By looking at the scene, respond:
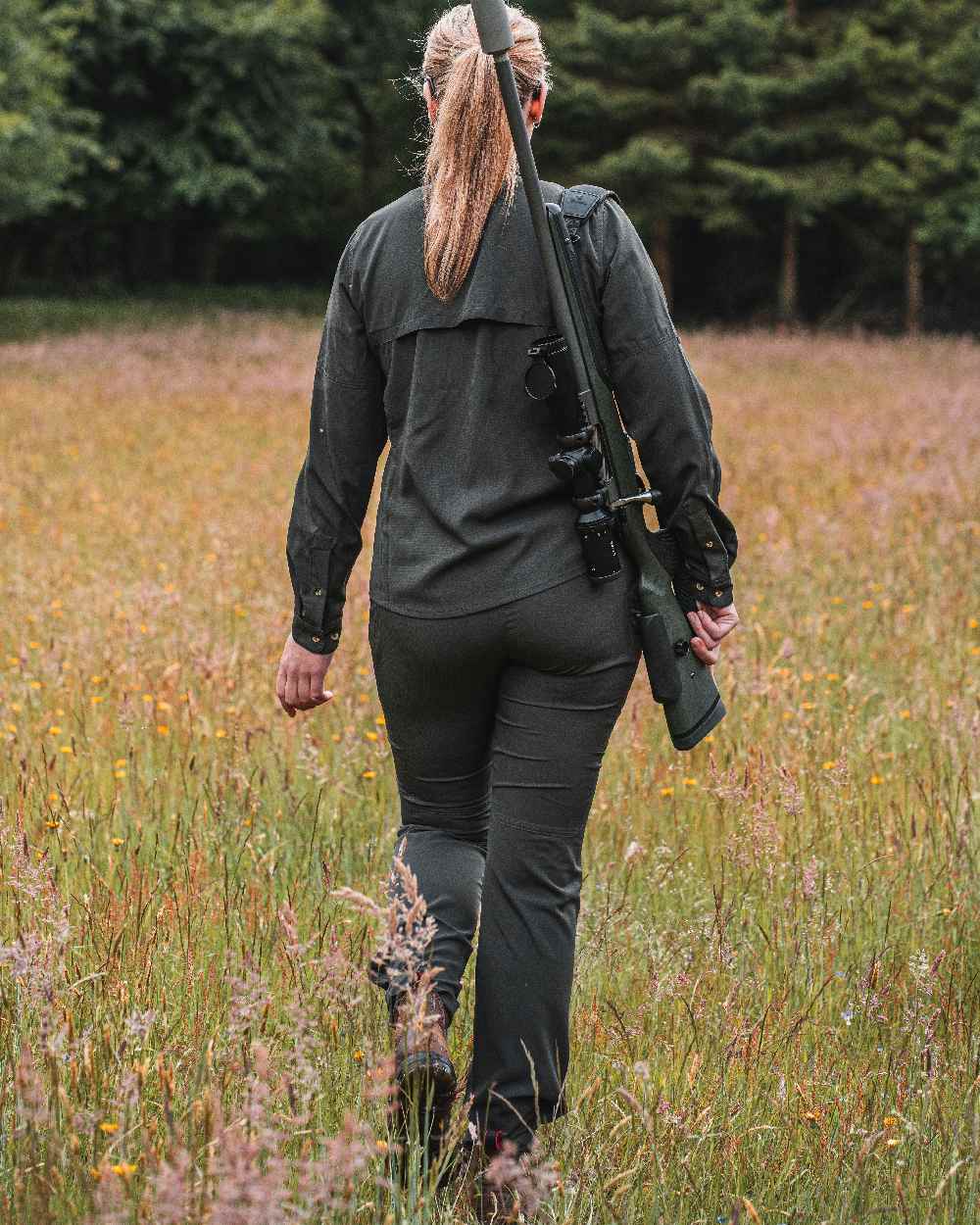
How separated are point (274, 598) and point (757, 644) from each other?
206 centimetres

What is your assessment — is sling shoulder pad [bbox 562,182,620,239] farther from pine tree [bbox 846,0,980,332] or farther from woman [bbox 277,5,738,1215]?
pine tree [bbox 846,0,980,332]

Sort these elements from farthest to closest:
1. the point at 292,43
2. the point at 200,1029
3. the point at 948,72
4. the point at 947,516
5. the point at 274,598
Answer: the point at 292,43
the point at 948,72
the point at 947,516
the point at 274,598
the point at 200,1029

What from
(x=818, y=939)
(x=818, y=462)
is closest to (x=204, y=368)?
(x=818, y=462)

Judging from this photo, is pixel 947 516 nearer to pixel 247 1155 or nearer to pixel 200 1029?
pixel 200 1029

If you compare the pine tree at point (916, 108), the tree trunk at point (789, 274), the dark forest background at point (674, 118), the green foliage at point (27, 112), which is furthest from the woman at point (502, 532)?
the tree trunk at point (789, 274)

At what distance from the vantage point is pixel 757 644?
18.7ft

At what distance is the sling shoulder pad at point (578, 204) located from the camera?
7.82 ft

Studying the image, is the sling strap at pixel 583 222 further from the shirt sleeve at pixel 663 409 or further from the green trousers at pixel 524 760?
the green trousers at pixel 524 760

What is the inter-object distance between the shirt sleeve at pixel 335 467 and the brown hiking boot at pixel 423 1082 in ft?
2.60

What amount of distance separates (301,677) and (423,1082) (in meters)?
0.85

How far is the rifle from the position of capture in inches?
91.8

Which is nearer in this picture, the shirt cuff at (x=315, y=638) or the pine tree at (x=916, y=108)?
the shirt cuff at (x=315, y=638)

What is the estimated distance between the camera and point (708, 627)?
2604mm

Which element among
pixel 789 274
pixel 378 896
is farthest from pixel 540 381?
pixel 789 274
